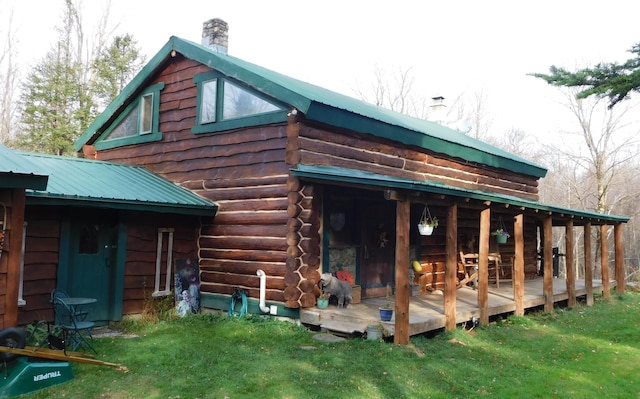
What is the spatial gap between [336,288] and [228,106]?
4.32m

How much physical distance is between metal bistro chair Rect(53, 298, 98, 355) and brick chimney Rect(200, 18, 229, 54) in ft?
24.5

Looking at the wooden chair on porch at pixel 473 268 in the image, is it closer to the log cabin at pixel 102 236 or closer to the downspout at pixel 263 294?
the downspout at pixel 263 294

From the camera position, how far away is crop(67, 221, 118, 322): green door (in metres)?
8.77

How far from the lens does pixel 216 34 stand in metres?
12.7

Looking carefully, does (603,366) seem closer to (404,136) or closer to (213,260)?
(404,136)

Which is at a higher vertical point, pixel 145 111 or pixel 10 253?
pixel 145 111

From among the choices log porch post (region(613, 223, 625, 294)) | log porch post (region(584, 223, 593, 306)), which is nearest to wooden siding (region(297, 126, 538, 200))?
log porch post (region(584, 223, 593, 306))

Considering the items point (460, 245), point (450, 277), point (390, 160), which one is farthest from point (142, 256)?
point (460, 245)

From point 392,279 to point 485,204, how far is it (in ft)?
10.1

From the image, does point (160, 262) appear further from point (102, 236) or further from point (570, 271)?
point (570, 271)

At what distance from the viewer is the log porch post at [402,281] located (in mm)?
7590

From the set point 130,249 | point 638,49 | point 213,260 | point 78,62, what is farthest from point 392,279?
point 78,62

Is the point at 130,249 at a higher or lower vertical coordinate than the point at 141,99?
lower

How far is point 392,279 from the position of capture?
11656mm
